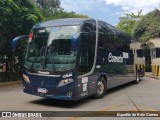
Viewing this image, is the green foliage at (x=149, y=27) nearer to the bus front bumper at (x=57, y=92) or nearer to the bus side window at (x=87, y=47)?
the bus side window at (x=87, y=47)

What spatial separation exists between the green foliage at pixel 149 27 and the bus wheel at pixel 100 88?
21.8 m

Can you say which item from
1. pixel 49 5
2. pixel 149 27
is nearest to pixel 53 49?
pixel 149 27

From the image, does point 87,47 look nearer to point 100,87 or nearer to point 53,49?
point 53,49

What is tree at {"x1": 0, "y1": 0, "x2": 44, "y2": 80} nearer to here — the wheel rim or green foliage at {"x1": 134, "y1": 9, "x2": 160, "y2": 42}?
the wheel rim

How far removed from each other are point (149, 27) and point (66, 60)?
25.7m

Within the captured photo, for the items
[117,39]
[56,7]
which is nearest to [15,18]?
[117,39]

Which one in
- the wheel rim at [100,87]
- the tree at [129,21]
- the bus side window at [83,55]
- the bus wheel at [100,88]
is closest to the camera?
the bus side window at [83,55]

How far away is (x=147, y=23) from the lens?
34812 millimetres

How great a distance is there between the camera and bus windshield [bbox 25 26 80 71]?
1021cm

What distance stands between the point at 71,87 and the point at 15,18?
1029 cm

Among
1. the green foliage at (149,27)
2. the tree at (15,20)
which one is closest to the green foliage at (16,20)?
the tree at (15,20)

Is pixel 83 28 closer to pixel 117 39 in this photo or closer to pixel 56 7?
pixel 117 39

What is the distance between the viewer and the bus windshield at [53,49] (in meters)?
10.2

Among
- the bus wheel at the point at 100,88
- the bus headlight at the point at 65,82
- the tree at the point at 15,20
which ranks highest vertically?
the tree at the point at 15,20
